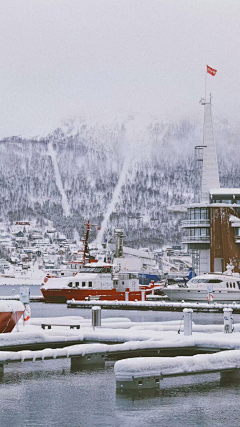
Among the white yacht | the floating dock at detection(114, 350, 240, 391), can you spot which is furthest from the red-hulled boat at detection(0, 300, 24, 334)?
the white yacht

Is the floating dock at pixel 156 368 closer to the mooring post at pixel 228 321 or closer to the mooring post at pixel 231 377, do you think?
the mooring post at pixel 231 377

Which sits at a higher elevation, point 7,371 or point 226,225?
point 226,225

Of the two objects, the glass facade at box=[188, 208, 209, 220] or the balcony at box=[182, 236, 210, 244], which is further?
the glass facade at box=[188, 208, 209, 220]

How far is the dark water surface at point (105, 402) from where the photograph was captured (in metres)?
17.4

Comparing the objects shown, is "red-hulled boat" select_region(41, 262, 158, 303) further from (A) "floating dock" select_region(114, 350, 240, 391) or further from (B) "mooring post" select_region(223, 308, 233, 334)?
(A) "floating dock" select_region(114, 350, 240, 391)

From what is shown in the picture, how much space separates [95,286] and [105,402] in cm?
5821

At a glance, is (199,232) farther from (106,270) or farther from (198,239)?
(106,270)

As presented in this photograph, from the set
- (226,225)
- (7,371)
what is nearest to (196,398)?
(7,371)

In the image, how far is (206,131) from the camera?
116000mm

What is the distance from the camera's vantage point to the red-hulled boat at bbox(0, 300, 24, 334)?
84.3 feet

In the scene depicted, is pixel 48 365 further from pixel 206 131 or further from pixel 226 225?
pixel 206 131

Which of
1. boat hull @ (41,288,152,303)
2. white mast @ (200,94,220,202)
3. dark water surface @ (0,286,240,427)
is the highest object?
white mast @ (200,94,220,202)

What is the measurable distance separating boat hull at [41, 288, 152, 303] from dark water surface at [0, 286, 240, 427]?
52.3 metres

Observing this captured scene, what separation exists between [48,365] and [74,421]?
30.0ft
